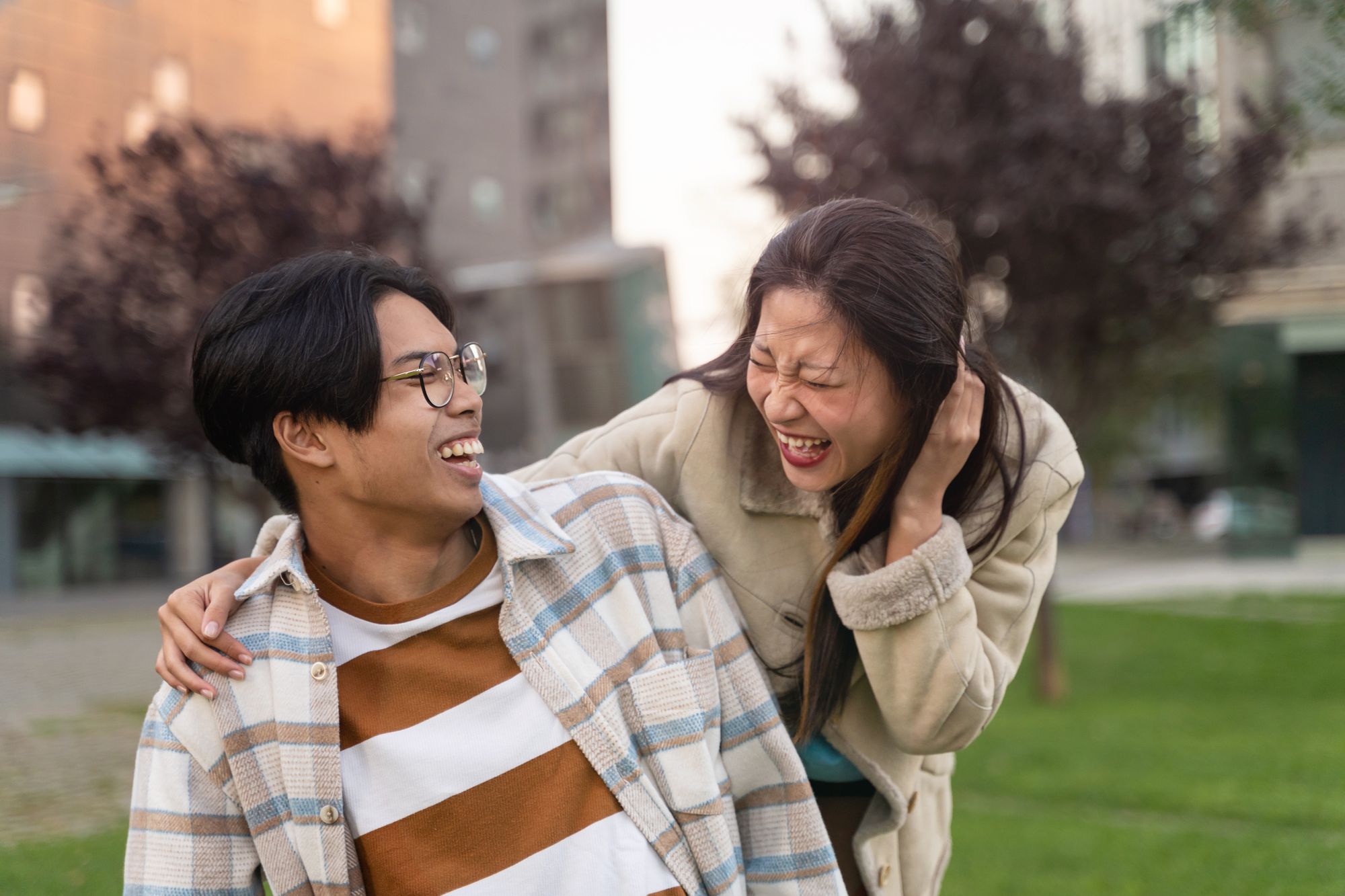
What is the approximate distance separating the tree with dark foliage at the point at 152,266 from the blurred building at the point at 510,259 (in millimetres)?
3845

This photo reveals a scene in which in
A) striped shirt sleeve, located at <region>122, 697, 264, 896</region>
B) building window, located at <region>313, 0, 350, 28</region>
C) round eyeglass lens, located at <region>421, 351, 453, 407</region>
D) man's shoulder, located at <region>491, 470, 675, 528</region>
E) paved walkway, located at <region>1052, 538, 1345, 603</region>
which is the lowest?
paved walkway, located at <region>1052, 538, 1345, 603</region>

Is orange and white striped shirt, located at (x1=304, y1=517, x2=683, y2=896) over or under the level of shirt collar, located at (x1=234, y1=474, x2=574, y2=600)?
under

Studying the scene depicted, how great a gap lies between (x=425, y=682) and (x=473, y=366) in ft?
1.92

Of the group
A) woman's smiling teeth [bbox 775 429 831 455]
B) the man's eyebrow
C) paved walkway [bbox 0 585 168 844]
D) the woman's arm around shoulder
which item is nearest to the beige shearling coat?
the woman's arm around shoulder

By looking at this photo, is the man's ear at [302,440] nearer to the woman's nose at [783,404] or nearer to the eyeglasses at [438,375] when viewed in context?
the eyeglasses at [438,375]

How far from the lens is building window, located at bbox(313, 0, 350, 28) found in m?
27.9

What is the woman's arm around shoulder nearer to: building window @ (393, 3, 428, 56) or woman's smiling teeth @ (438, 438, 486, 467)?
woman's smiling teeth @ (438, 438, 486, 467)

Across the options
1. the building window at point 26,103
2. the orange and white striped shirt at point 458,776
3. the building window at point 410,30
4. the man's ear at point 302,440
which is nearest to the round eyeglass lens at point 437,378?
the man's ear at point 302,440

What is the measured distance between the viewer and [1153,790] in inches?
279

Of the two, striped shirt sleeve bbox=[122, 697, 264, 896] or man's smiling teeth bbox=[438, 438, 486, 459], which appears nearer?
striped shirt sleeve bbox=[122, 697, 264, 896]

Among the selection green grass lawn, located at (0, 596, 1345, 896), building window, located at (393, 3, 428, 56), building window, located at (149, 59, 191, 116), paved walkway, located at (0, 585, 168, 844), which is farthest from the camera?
building window, located at (393, 3, 428, 56)

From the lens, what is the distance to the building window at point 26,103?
13.4 meters

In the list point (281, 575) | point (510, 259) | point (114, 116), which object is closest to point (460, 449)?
point (281, 575)

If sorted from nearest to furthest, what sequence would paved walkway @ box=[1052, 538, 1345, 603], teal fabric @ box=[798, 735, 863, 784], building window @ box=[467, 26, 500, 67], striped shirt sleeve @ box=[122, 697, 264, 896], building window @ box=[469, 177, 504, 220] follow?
striped shirt sleeve @ box=[122, 697, 264, 896], teal fabric @ box=[798, 735, 863, 784], paved walkway @ box=[1052, 538, 1345, 603], building window @ box=[469, 177, 504, 220], building window @ box=[467, 26, 500, 67]
